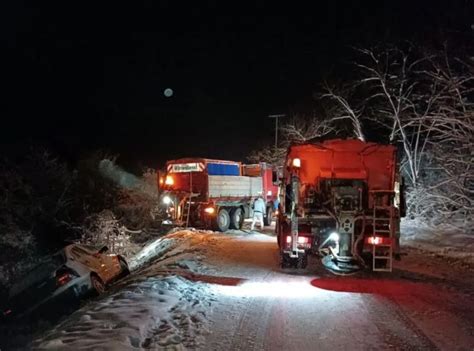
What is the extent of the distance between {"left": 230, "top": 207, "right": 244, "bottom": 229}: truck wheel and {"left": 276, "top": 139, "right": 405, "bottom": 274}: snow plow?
1075 centimetres

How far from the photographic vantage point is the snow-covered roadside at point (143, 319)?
6562 mm

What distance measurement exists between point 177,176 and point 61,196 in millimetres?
6388

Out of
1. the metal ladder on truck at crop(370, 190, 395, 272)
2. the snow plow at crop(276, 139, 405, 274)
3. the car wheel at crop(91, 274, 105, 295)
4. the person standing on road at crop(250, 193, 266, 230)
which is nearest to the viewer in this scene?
the car wheel at crop(91, 274, 105, 295)

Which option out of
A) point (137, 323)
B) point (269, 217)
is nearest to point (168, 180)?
point (269, 217)

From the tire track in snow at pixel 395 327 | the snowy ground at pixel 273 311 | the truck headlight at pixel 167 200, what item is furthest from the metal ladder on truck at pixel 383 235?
the truck headlight at pixel 167 200

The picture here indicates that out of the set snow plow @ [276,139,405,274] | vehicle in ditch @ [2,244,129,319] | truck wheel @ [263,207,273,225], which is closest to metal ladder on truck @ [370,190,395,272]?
snow plow @ [276,139,405,274]

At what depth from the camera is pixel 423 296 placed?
10.2 m

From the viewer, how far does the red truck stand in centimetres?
2289

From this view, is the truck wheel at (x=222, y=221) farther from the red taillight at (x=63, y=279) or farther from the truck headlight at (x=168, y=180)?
the red taillight at (x=63, y=279)

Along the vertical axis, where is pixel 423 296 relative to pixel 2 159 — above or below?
below

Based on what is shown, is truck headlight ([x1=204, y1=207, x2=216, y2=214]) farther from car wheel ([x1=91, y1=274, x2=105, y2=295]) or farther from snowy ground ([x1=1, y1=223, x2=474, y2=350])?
car wheel ([x1=91, y1=274, x2=105, y2=295])

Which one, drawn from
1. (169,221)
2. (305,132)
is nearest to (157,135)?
(305,132)

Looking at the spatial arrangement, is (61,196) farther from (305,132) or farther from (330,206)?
(305,132)

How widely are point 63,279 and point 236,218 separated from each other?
14.5m
